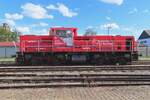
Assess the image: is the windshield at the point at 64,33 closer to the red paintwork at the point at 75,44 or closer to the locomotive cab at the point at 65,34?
the locomotive cab at the point at 65,34

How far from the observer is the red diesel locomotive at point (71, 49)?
2786cm

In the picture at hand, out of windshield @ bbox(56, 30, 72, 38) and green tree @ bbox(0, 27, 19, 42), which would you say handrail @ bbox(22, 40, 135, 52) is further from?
green tree @ bbox(0, 27, 19, 42)

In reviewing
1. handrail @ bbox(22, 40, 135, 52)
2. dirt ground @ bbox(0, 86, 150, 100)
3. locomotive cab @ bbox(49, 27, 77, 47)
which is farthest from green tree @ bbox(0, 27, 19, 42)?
dirt ground @ bbox(0, 86, 150, 100)

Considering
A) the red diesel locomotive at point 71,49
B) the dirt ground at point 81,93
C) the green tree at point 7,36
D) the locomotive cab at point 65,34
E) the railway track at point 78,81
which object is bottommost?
the dirt ground at point 81,93

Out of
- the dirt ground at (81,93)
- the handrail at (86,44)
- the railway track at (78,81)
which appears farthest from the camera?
the handrail at (86,44)

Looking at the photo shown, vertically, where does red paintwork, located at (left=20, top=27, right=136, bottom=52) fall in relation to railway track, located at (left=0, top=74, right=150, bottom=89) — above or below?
above

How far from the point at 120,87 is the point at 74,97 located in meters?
2.93

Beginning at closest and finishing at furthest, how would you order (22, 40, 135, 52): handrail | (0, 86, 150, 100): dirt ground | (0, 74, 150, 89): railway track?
(0, 86, 150, 100): dirt ground → (0, 74, 150, 89): railway track → (22, 40, 135, 52): handrail

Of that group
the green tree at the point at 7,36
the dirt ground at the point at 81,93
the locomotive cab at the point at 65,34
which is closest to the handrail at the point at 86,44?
the locomotive cab at the point at 65,34

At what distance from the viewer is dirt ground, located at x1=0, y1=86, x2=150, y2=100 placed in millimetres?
11312

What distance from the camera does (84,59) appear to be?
92.2 ft

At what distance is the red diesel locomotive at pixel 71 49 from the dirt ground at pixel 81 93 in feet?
47.9

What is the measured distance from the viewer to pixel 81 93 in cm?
1223

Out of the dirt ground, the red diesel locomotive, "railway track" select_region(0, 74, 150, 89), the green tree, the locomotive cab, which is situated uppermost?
the green tree
